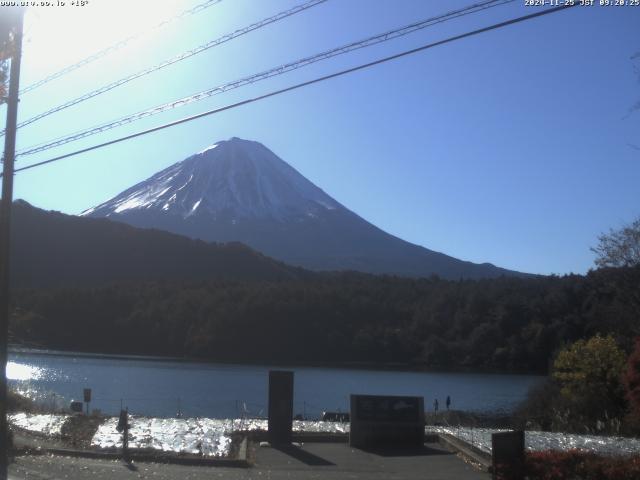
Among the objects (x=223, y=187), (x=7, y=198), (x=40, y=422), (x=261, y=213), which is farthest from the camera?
(x=261, y=213)

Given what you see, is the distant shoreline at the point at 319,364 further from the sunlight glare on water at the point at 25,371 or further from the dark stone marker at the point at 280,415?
the dark stone marker at the point at 280,415

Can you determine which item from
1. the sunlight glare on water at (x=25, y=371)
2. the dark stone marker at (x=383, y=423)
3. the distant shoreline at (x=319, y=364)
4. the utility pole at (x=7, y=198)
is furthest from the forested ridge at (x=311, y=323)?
the utility pole at (x=7, y=198)

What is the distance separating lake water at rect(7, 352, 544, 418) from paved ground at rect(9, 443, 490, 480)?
1855 centimetres

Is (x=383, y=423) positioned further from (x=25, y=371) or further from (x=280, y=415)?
(x=25, y=371)

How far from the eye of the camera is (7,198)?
49.5 ft

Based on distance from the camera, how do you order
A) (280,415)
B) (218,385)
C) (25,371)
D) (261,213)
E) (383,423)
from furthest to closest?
1. (261,213)
2. (25,371)
3. (218,385)
4. (383,423)
5. (280,415)

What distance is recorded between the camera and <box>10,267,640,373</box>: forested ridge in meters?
67.3

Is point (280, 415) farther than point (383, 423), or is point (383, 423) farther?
point (383, 423)

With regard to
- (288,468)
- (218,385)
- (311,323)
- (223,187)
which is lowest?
(288,468)

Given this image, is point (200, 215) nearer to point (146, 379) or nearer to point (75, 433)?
point (146, 379)

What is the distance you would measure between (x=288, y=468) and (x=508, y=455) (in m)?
4.48

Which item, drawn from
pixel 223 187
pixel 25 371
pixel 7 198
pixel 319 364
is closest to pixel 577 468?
pixel 7 198

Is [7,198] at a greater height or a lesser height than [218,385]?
greater

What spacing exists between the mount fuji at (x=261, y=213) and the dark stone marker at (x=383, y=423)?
440ft
